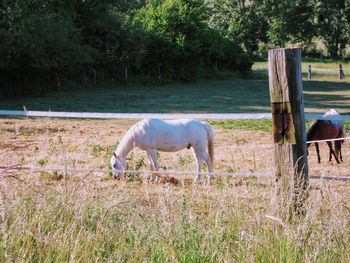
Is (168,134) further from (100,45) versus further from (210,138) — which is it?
(100,45)

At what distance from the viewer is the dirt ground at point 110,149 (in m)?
8.26

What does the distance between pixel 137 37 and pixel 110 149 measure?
993 inches

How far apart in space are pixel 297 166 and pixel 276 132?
35cm

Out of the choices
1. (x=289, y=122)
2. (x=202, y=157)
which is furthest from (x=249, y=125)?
(x=289, y=122)

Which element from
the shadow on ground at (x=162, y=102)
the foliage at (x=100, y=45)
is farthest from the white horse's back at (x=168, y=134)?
the foliage at (x=100, y=45)

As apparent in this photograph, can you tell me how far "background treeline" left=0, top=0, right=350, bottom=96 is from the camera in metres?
24.1

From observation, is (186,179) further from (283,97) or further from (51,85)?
(51,85)

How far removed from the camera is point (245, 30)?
197 ft

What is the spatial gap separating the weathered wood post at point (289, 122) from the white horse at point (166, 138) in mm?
4539

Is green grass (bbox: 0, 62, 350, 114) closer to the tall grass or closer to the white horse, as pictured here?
the white horse

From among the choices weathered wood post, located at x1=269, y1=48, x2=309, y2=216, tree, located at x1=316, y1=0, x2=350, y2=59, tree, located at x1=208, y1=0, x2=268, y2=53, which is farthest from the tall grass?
tree, located at x1=316, y1=0, x2=350, y2=59

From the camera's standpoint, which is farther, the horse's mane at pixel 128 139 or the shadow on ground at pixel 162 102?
the shadow on ground at pixel 162 102

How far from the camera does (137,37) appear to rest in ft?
109

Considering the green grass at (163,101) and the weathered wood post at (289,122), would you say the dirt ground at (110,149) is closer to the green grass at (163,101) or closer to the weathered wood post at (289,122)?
the weathered wood post at (289,122)
